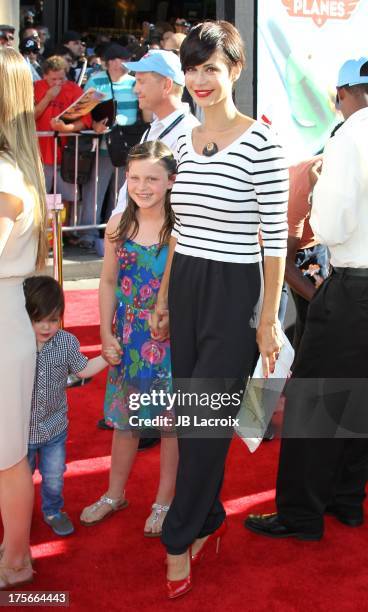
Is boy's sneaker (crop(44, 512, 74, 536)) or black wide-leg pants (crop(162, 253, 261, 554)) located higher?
black wide-leg pants (crop(162, 253, 261, 554))

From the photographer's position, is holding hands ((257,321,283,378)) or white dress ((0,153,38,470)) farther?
holding hands ((257,321,283,378))

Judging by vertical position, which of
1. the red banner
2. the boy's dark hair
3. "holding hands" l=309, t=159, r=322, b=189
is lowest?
the boy's dark hair

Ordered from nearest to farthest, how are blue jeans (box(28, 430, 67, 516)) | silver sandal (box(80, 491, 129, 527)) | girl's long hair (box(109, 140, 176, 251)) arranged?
1. girl's long hair (box(109, 140, 176, 251))
2. blue jeans (box(28, 430, 67, 516))
3. silver sandal (box(80, 491, 129, 527))

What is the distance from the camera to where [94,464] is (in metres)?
3.82

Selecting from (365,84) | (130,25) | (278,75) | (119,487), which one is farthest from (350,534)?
(130,25)

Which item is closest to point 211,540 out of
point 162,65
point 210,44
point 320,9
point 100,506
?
point 100,506

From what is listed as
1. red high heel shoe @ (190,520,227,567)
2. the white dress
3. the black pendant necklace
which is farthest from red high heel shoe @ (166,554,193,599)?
the black pendant necklace

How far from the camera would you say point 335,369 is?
3049mm

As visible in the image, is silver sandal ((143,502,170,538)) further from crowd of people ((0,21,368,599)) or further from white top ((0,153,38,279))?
white top ((0,153,38,279))

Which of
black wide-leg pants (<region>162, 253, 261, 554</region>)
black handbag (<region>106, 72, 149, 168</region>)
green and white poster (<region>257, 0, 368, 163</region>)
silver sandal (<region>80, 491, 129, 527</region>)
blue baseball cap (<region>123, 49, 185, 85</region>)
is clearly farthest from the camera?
black handbag (<region>106, 72, 149, 168</region>)

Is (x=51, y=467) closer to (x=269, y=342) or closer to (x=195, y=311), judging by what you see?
(x=195, y=311)

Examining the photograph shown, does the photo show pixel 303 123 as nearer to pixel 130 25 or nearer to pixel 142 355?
pixel 142 355

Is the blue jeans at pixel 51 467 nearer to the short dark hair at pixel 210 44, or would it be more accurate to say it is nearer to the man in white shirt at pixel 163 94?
the man in white shirt at pixel 163 94

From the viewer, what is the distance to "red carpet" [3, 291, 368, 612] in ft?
9.18
